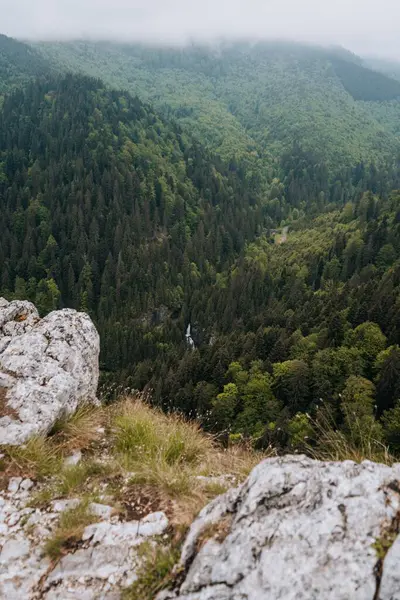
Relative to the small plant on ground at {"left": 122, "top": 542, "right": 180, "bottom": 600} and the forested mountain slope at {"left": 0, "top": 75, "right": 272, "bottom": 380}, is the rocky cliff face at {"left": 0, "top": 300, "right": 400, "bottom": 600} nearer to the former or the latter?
the small plant on ground at {"left": 122, "top": 542, "right": 180, "bottom": 600}

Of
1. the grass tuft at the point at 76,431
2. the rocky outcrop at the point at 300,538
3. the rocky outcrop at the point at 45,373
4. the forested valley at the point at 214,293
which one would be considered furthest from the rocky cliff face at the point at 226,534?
the forested valley at the point at 214,293

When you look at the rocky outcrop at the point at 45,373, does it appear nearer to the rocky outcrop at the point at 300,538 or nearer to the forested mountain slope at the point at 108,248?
the rocky outcrop at the point at 300,538

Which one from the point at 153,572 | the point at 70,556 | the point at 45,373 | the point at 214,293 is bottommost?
the point at 214,293

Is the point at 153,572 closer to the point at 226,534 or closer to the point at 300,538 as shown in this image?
the point at 226,534

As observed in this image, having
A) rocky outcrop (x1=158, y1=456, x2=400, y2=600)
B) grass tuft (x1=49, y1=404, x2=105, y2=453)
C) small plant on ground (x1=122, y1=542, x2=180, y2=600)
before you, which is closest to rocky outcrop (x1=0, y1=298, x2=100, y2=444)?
grass tuft (x1=49, y1=404, x2=105, y2=453)

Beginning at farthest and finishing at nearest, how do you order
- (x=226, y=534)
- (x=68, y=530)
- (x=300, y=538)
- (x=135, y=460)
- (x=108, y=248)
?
(x=108, y=248) → (x=135, y=460) → (x=68, y=530) → (x=226, y=534) → (x=300, y=538)

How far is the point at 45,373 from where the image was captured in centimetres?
1266

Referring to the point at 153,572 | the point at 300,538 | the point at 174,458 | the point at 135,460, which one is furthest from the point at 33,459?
the point at 300,538

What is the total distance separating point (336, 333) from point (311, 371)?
1531 cm

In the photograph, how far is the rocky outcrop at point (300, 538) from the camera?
500 cm

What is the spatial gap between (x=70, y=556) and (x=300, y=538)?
147 inches

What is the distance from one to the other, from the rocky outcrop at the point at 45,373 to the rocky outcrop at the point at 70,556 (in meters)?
2.46

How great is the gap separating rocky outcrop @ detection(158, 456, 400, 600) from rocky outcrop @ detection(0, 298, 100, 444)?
5631 millimetres

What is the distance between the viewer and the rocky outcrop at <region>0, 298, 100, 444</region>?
10.3 meters
